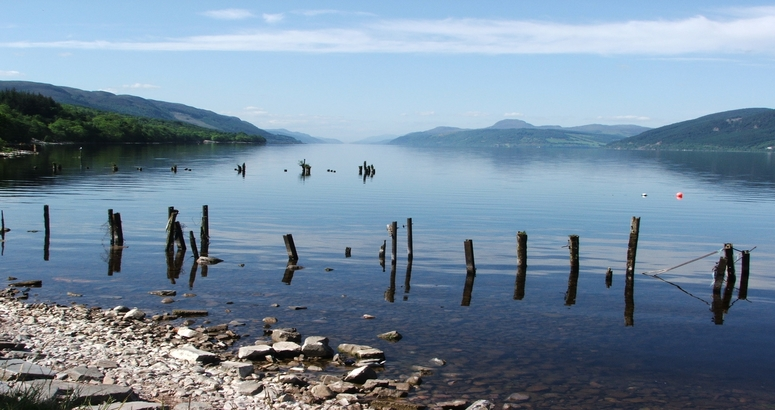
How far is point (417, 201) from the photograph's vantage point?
68625 mm

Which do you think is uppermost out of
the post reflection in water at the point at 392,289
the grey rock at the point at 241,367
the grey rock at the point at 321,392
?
the grey rock at the point at 241,367

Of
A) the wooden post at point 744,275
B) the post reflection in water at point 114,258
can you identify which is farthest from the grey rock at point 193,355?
the wooden post at point 744,275

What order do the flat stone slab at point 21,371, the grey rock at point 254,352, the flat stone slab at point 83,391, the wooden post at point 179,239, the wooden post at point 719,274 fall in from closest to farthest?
the flat stone slab at point 83,391, the flat stone slab at point 21,371, the grey rock at point 254,352, the wooden post at point 719,274, the wooden post at point 179,239

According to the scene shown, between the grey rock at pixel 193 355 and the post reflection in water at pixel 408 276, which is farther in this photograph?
the post reflection in water at pixel 408 276

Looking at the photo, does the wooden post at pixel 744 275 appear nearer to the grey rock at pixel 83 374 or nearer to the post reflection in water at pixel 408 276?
the post reflection in water at pixel 408 276

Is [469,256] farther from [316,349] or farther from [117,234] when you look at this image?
[117,234]

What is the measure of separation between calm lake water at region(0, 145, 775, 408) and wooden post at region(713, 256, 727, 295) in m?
0.59

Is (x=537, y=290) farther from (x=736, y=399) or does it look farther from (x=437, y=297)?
(x=736, y=399)

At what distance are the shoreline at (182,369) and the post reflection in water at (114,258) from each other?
31.6 ft

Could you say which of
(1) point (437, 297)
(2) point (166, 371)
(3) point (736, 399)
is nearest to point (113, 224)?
(1) point (437, 297)

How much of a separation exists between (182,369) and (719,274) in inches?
938

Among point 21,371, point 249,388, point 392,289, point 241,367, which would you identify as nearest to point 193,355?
point 241,367

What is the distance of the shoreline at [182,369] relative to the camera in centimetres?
1484

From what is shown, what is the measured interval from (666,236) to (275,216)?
101 ft
